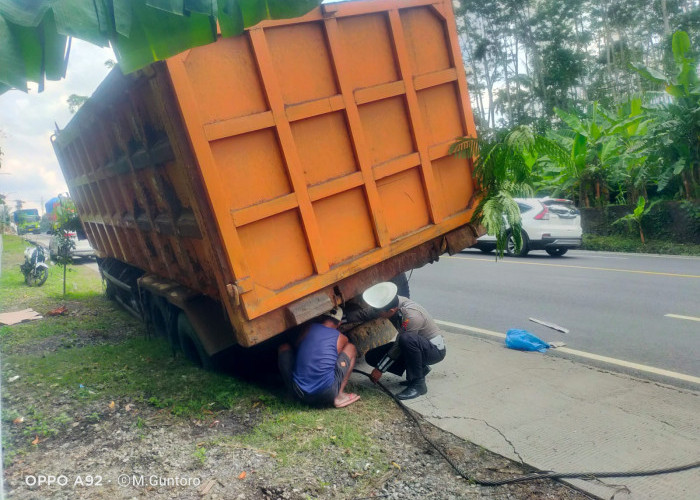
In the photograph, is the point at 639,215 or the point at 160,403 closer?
the point at 160,403

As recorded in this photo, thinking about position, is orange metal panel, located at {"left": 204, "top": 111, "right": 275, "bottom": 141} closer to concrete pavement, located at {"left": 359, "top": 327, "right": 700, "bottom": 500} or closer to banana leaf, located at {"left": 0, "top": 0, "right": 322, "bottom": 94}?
banana leaf, located at {"left": 0, "top": 0, "right": 322, "bottom": 94}

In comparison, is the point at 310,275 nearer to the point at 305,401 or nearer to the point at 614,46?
the point at 305,401

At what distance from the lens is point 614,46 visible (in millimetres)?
36156

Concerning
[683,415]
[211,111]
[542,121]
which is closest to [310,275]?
[211,111]

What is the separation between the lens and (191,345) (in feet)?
19.9

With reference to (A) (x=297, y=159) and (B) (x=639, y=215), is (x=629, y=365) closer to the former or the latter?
(A) (x=297, y=159)

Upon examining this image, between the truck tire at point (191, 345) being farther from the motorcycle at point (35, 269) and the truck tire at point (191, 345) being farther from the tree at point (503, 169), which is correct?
the motorcycle at point (35, 269)

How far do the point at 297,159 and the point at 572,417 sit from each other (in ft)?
9.35

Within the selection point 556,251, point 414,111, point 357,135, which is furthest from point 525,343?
point 556,251

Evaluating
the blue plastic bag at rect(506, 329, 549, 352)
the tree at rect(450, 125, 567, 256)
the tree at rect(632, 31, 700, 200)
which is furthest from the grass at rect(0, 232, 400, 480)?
the tree at rect(632, 31, 700, 200)

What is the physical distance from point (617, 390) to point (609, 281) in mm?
6076

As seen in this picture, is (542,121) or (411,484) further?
(542,121)

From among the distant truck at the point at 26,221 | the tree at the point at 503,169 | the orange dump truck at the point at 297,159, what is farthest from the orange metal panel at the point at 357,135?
the distant truck at the point at 26,221

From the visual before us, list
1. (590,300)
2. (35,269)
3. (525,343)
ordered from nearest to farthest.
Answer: (525,343) < (590,300) < (35,269)
